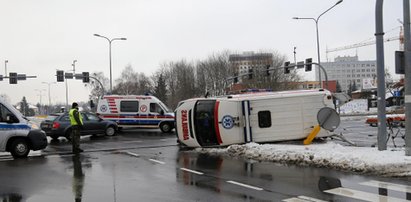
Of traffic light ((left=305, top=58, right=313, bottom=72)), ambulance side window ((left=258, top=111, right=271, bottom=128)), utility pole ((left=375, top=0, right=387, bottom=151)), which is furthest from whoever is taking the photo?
traffic light ((left=305, top=58, right=313, bottom=72))

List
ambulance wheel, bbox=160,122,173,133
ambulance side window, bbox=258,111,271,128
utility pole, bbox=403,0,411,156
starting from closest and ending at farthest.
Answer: utility pole, bbox=403,0,411,156, ambulance side window, bbox=258,111,271,128, ambulance wheel, bbox=160,122,173,133

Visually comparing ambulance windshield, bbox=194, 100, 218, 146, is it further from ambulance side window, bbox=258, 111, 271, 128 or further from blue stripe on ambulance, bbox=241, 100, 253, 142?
ambulance side window, bbox=258, 111, 271, 128

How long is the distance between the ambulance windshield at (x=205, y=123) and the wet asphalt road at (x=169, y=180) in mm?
1791

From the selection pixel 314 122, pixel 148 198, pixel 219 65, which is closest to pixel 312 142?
pixel 314 122

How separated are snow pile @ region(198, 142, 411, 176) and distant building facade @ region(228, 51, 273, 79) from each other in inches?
1970

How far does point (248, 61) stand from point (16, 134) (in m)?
58.1

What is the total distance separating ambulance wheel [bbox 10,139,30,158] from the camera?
551 inches

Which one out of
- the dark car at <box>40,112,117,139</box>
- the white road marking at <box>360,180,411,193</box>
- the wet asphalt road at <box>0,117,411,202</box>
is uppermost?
the dark car at <box>40,112,117,139</box>

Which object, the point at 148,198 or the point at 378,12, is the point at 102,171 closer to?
the point at 148,198

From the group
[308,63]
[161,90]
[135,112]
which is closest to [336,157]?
[135,112]

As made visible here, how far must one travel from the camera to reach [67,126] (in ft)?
70.1

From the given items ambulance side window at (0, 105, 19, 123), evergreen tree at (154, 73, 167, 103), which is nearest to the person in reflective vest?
ambulance side window at (0, 105, 19, 123)

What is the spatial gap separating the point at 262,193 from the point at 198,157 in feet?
19.0

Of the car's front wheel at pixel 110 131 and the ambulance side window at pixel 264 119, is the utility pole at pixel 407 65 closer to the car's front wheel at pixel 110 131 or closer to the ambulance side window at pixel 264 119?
the ambulance side window at pixel 264 119
